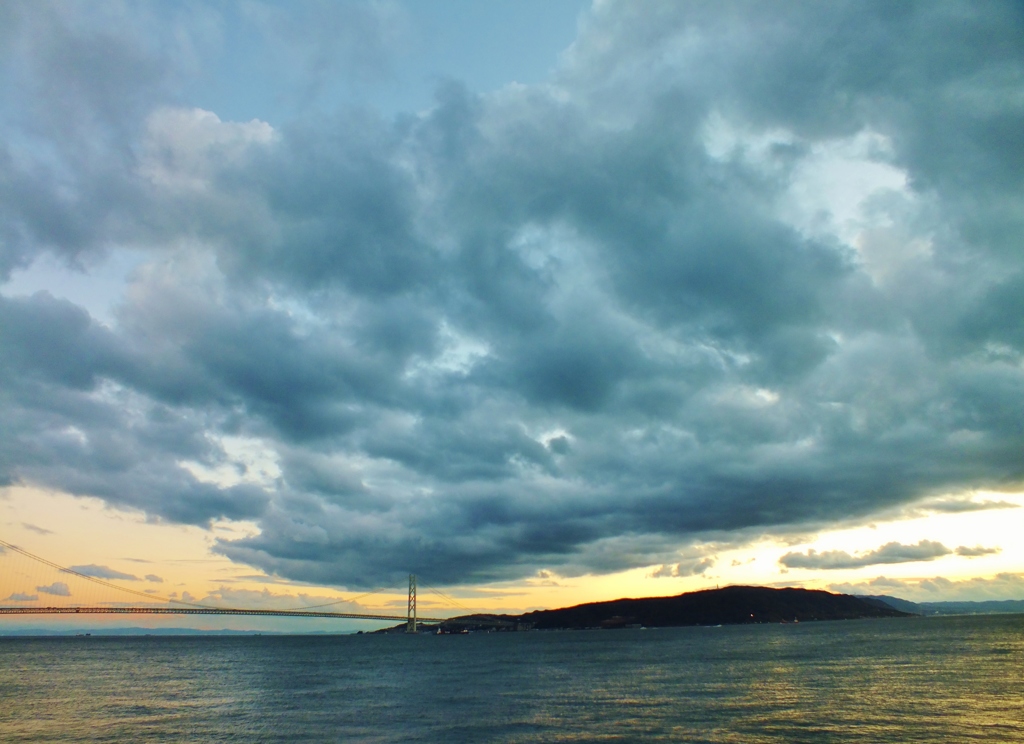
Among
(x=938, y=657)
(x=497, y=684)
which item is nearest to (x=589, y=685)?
(x=497, y=684)

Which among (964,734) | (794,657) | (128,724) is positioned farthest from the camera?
(794,657)

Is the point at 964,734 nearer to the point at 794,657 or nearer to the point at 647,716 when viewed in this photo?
the point at 647,716

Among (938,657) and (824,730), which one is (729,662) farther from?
(824,730)

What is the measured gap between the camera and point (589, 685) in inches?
2601

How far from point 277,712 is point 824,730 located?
4207 centimetres

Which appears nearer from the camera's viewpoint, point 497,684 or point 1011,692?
point 1011,692

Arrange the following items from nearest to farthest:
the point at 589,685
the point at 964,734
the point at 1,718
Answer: the point at 964,734, the point at 1,718, the point at 589,685

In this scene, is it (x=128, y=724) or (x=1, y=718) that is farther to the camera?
(x=1, y=718)

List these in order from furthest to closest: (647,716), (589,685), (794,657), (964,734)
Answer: (794,657), (589,685), (647,716), (964,734)

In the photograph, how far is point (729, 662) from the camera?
86.0 metres

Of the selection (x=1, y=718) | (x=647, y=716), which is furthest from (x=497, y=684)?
(x=1, y=718)

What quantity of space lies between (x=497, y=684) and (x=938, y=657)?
58.8 metres

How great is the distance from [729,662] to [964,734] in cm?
5268

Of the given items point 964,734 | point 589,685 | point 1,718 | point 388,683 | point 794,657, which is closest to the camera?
point 964,734
